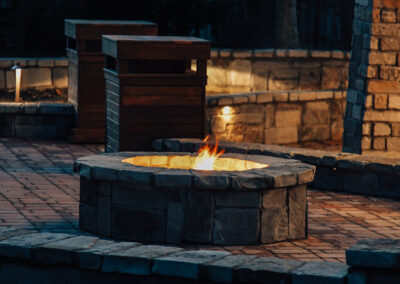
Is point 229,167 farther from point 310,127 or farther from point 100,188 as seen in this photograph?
point 310,127

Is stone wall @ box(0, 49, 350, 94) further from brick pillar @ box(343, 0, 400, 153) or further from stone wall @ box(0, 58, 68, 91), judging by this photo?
brick pillar @ box(343, 0, 400, 153)

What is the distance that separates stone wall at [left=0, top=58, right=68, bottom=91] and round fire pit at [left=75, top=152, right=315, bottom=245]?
8.94 m

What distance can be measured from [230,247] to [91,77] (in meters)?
6.35

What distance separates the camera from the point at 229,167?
9086mm

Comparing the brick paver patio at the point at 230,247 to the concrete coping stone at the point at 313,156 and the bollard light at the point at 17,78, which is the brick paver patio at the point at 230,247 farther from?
the bollard light at the point at 17,78

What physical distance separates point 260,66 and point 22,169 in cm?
744

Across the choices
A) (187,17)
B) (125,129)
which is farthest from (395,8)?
(187,17)

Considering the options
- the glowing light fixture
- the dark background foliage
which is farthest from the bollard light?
the dark background foliage

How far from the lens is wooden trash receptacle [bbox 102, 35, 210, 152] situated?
1157 cm

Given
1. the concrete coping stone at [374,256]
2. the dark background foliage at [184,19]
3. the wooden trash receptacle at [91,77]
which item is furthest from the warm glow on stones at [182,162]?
the dark background foliage at [184,19]

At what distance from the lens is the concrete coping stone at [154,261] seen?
6.05m

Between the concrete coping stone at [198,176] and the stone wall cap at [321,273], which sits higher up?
the concrete coping stone at [198,176]

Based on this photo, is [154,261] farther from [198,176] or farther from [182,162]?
[182,162]

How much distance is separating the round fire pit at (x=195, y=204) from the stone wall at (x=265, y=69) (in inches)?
381
